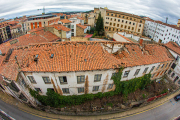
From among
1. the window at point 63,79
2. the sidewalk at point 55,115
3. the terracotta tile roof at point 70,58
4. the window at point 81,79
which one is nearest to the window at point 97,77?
the terracotta tile roof at point 70,58

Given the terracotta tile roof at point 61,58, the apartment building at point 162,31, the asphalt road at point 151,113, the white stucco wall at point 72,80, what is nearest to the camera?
the terracotta tile roof at point 61,58

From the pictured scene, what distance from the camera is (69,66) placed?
15.5 meters

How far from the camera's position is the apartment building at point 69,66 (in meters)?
15.3

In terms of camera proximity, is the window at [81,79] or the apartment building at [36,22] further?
the apartment building at [36,22]

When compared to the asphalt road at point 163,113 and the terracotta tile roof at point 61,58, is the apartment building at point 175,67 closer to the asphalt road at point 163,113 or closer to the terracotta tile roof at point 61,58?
the asphalt road at point 163,113

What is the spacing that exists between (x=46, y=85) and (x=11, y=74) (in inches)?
212

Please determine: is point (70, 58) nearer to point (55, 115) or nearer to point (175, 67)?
point (55, 115)

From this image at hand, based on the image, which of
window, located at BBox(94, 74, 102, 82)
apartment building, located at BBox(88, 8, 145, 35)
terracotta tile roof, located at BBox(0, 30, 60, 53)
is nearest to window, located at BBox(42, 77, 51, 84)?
window, located at BBox(94, 74, 102, 82)

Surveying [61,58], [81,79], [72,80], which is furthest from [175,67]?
[61,58]

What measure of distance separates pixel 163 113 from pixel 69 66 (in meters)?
21.8

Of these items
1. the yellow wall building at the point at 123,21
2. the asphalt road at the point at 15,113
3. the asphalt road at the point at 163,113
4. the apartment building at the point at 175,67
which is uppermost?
the yellow wall building at the point at 123,21

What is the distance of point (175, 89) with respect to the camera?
82.1 ft

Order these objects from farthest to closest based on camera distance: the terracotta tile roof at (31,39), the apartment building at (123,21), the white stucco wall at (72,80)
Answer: the apartment building at (123,21) → the terracotta tile roof at (31,39) → the white stucco wall at (72,80)

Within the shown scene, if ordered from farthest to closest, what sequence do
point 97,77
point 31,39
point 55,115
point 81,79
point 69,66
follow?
point 31,39, point 55,115, point 97,77, point 81,79, point 69,66
